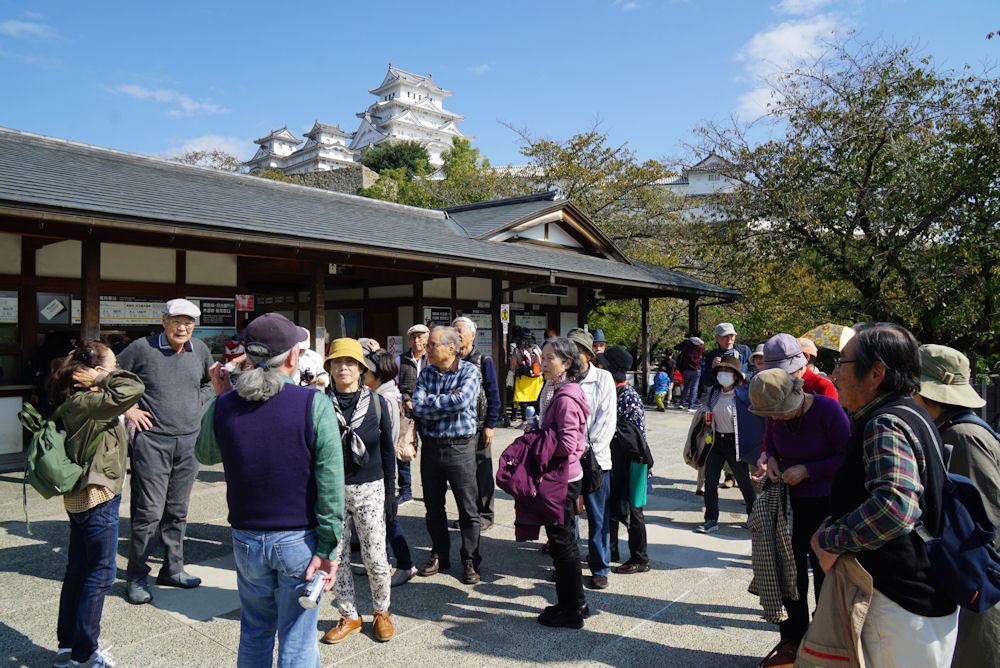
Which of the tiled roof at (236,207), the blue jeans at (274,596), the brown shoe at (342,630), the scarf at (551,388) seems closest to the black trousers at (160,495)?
the brown shoe at (342,630)

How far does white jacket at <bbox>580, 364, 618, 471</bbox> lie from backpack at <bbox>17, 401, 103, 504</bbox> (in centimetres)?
273

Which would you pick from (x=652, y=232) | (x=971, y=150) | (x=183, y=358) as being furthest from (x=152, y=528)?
(x=652, y=232)

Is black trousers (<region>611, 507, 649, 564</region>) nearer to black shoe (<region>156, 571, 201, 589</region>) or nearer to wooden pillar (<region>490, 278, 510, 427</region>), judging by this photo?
black shoe (<region>156, 571, 201, 589</region>)

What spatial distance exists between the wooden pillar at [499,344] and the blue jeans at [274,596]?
345 inches

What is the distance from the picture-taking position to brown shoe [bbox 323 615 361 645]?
325 centimetres

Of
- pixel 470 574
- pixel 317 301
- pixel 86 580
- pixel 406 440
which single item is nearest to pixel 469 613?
pixel 470 574

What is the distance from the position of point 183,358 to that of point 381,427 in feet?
5.20

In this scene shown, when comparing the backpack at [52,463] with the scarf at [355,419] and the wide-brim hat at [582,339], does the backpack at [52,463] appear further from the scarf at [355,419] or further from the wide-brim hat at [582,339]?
Result: the wide-brim hat at [582,339]

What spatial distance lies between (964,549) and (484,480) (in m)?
3.60

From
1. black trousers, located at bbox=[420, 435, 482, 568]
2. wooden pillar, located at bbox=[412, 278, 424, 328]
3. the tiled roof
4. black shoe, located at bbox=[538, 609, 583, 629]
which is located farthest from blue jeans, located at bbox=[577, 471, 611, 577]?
wooden pillar, located at bbox=[412, 278, 424, 328]

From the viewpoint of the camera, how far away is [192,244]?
736 cm

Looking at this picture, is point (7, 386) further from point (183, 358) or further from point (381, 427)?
point (381, 427)

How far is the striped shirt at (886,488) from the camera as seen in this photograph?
6.22 ft

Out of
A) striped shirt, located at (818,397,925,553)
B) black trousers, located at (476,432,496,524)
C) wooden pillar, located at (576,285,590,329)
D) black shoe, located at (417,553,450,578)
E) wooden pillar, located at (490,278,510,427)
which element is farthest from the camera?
wooden pillar, located at (576,285,590,329)
